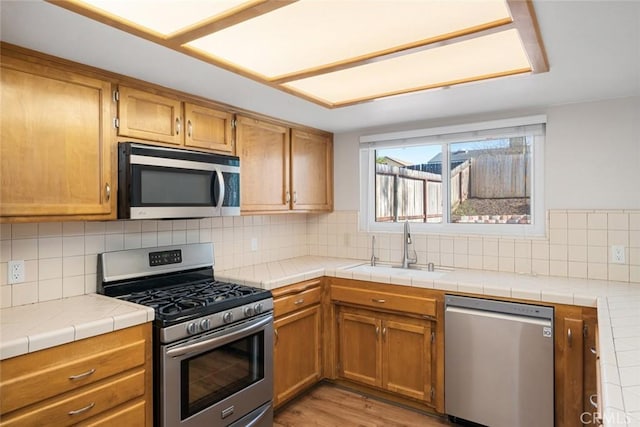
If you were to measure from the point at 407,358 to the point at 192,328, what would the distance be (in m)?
1.49

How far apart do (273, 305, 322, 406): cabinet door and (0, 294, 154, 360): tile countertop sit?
1.00 meters

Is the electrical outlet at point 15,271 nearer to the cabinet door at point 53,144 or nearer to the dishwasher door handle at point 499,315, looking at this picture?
the cabinet door at point 53,144

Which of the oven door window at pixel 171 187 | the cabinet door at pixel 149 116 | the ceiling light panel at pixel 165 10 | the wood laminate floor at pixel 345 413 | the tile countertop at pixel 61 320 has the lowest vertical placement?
the wood laminate floor at pixel 345 413

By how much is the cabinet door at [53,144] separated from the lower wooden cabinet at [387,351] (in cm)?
181

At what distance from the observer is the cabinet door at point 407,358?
101 inches

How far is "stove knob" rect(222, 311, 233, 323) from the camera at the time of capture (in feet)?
6.75

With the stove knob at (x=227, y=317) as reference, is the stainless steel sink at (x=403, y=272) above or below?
above

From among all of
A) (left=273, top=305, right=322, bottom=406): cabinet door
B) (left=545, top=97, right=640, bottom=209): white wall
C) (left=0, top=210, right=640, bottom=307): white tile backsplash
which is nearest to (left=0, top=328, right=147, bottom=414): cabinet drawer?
(left=0, top=210, right=640, bottom=307): white tile backsplash

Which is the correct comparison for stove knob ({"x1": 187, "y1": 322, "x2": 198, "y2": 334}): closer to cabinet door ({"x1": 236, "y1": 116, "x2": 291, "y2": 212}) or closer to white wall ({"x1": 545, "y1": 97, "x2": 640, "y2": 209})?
cabinet door ({"x1": 236, "y1": 116, "x2": 291, "y2": 212})

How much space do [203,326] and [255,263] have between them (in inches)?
49.2

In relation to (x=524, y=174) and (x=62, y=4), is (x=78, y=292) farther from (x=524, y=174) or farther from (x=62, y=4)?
(x=524, y=174)

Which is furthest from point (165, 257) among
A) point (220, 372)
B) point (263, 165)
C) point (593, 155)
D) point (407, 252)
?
point (593, 155)

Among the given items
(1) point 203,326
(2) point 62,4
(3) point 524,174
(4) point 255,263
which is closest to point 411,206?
(3) point 524,174

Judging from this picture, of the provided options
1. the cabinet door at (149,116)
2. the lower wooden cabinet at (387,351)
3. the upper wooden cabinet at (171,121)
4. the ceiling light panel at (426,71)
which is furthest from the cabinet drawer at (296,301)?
the ceiling light panel at (426,71)
